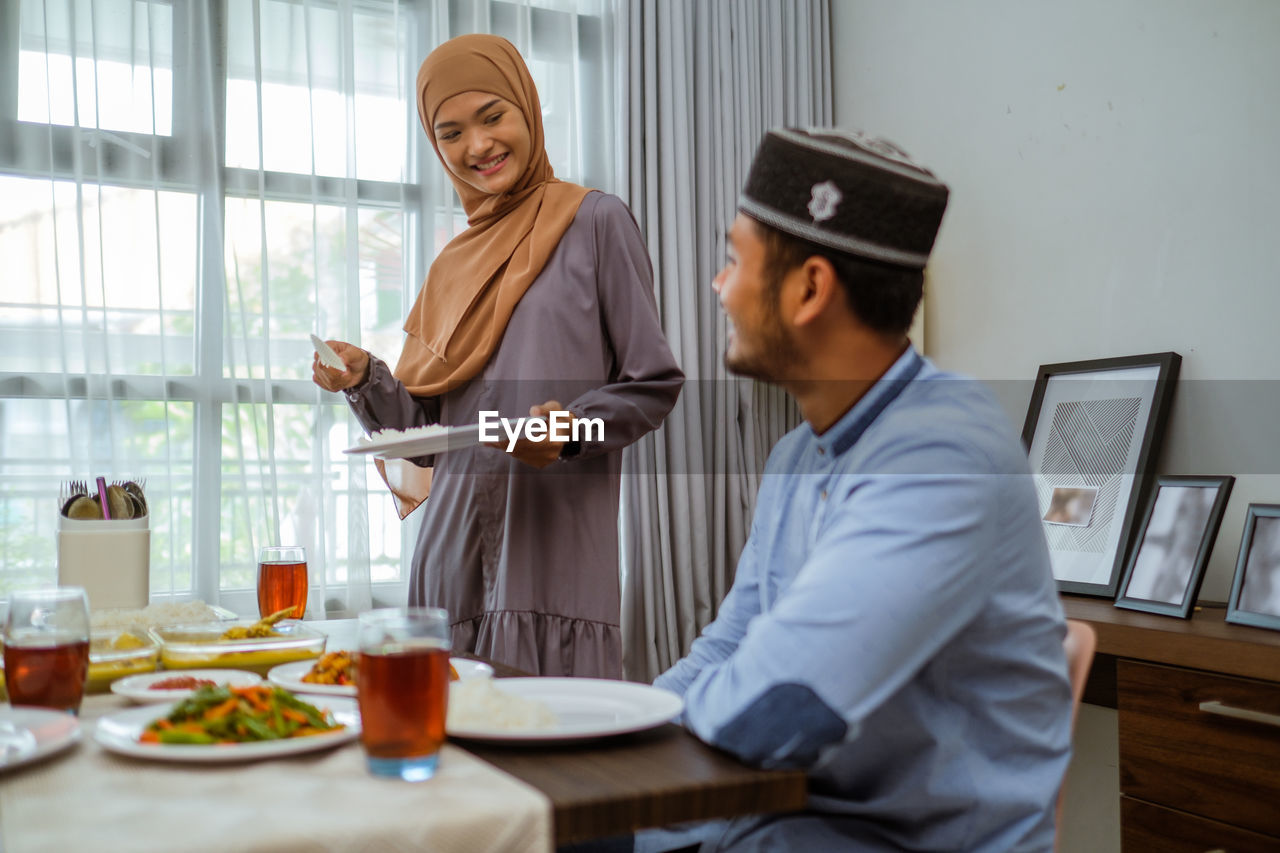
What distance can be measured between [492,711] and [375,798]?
167 mm

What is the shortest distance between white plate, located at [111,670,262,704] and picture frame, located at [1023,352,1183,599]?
1.75 meters

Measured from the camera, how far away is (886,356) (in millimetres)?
1036

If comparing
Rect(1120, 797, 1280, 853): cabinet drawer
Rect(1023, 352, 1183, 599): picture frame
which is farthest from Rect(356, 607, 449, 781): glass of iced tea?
Rect(1023, 352, 1183, 599): picture frame

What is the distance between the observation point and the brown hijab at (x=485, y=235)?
195 centimetres

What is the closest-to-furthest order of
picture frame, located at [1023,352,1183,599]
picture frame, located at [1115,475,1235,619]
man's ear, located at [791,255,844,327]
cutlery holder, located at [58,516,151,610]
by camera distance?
man's ear, located at [791,255,844,327] < cutlery holder, located at [58,516,151,610] < picture frame, located at [1115,475,1235,619] < picture frame, located at [1023,352,1183,599]

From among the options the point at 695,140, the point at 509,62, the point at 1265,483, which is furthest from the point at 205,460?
the point at 1265,483

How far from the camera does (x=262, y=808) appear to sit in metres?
0.59

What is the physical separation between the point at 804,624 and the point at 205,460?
86.6 inches

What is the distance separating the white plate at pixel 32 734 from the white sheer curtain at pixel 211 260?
1889 mm

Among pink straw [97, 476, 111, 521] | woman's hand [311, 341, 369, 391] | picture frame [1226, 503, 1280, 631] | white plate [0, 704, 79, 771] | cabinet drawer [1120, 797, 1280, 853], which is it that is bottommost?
cabinet drawer [1120, 797, 1280, 853]

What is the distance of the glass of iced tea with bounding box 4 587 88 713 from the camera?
2.61ft

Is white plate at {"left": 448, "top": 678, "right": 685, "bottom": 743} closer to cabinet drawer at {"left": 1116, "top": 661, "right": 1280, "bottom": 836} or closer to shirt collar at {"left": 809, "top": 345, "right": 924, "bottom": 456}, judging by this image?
shirt collar at {"left": 809, "top": 345, "right": 924, "bottom": 456}

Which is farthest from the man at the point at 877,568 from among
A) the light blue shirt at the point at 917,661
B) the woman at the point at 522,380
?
the woman at the point at 522,380

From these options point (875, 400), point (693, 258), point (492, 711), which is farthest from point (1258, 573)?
point (693, 258)
